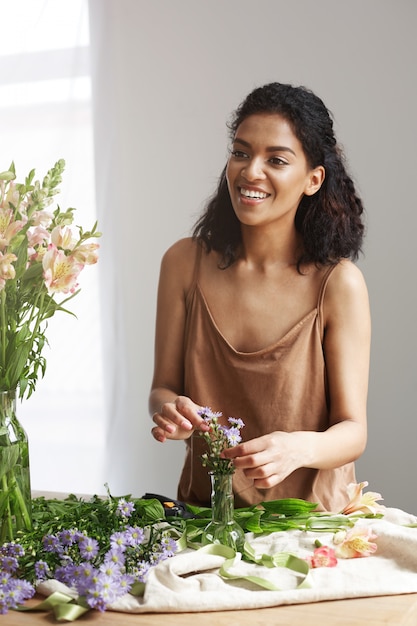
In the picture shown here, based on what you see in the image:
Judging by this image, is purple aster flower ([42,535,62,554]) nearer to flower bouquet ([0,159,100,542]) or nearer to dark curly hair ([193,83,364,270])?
flower bouquet ([0,159,100,542])

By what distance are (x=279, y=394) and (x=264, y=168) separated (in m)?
0.48

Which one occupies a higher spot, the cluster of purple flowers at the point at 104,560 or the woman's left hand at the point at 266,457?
the woman's left hand at the point at 266,457

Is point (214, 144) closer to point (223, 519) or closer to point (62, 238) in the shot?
point (62, 238)

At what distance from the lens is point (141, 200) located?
142 inches

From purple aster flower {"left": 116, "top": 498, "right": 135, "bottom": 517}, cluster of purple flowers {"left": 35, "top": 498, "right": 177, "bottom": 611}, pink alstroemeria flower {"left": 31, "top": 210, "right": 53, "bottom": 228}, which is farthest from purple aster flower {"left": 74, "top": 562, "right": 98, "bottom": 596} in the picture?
pink alstroemeria flower {"left": 31, "top": 210, "right": 53, "bottom": 228}

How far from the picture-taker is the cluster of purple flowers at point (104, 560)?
3.92 ft

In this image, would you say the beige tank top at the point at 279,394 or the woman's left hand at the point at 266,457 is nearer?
the woman's left hand at the point at 266,457

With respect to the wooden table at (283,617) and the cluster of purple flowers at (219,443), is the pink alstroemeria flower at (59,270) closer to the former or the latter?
the cluster of purple flowers at (219,443)

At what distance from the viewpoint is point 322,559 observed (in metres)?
1.33

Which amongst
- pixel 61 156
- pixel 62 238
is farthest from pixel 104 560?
pixel 61 156

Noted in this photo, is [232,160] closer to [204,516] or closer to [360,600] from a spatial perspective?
[204,516]

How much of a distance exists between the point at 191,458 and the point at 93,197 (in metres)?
1.86

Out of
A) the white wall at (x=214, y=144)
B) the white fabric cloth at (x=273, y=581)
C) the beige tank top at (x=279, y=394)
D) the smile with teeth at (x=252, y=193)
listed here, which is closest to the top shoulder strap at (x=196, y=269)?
the beige tank top at (x=279, y=394)

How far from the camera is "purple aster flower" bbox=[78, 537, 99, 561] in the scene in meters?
1.25
